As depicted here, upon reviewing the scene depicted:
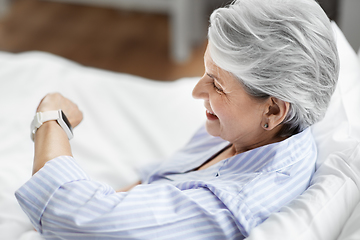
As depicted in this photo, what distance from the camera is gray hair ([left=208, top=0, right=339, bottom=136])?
865mm

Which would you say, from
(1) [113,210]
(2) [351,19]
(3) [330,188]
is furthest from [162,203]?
(2) [351,19]

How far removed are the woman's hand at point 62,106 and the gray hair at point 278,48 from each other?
0.45 m

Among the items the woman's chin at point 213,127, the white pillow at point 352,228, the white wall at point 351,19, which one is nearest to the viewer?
the white pillow at point 352,228

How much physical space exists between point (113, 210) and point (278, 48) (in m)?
0.45

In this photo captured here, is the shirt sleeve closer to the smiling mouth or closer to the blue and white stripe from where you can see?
the blue and white stripe

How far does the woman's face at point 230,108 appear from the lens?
96 cm

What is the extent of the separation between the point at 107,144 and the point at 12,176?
349 millimetres

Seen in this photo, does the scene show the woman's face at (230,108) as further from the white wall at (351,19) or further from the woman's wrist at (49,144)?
the white wall at (351,19)

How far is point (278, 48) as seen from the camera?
856mm

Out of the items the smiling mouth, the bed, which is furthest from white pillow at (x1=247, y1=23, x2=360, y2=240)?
the smiling mouth

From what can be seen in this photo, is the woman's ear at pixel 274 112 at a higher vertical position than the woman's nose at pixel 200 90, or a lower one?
lower

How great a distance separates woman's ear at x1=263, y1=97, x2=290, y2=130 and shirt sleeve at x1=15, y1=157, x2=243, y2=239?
209mm

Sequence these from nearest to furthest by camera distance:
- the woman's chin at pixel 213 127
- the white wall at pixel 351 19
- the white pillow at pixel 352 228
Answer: the white pillow at pixel 352 228, the woman's chin at pixel 213 127, the white wall at pixel 351 19

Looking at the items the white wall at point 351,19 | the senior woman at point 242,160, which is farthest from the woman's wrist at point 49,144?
the white wall at point 351,19
